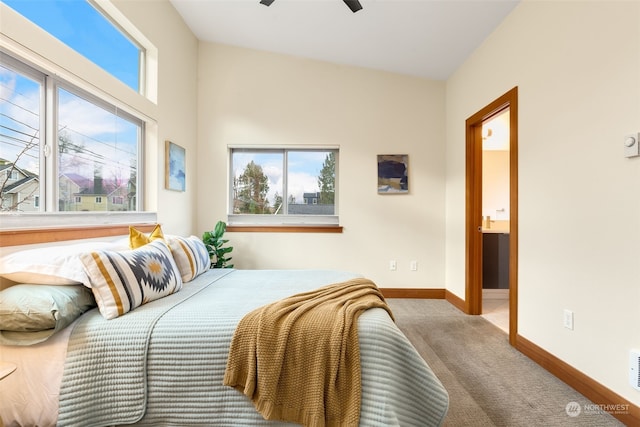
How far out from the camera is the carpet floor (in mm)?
1554

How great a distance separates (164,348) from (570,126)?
8.62 ft

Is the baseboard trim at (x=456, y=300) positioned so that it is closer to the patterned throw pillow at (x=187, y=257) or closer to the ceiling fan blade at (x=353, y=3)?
the patterned throw pillow at (x=187, y=257)

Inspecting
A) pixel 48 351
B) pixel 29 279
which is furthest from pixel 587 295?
pixel 29 279

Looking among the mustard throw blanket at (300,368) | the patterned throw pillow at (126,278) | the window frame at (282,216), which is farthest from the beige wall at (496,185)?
the patterned throw pillow at (126,278)

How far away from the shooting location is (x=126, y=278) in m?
1.44

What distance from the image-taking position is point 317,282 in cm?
203

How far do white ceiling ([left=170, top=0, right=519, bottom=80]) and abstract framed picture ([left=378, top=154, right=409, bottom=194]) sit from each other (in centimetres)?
108

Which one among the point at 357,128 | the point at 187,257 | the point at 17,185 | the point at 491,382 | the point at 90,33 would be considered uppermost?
the point at 90,33

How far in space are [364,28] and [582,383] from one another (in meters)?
3.28

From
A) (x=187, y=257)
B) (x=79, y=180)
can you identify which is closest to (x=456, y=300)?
(x=187, y=257)

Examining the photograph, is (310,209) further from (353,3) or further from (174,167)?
(353,3)

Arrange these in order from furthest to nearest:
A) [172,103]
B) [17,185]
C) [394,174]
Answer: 1. [394,174]
2. [172,103]
3. [17,185]

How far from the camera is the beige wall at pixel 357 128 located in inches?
146

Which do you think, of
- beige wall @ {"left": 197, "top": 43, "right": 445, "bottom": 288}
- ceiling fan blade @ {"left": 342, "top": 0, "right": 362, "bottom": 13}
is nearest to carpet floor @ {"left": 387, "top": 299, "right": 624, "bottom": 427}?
beige wall @ {"left": 197, "top": 43, "right": 445, "bottom": 288}
